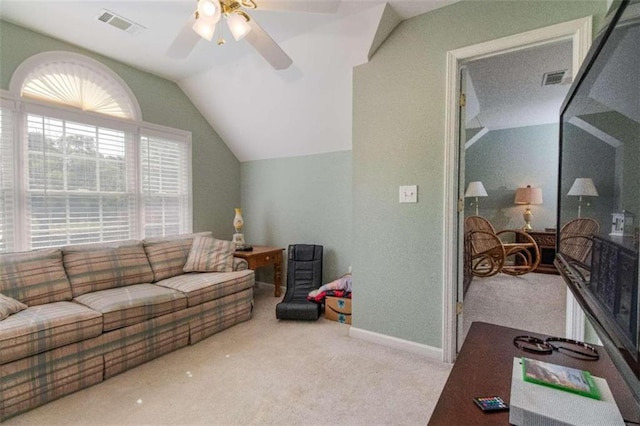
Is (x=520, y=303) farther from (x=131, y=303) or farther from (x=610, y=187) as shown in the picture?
(x=131, y=303)

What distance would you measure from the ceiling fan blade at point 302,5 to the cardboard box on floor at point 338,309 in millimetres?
2312

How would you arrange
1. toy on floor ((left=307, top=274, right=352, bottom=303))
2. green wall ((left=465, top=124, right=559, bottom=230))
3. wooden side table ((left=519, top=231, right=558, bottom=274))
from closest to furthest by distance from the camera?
toy on floor ((left=307, top=274, right=352, bottom=303)) → wooden side table ((left=519, top=231, right=558, bottom=274)) → green wall ((left=465, top=124, right=559, bottom=230))

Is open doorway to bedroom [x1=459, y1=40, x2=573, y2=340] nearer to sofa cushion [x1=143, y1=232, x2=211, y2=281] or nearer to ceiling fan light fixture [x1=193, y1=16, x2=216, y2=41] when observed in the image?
ceiling fan light fixture [x1=193, y1=16, x2=216, y2=41]

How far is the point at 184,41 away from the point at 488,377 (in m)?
2.34

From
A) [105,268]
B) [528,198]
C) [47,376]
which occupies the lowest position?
[47,376]

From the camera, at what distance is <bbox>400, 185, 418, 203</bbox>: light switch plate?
2.30 meters

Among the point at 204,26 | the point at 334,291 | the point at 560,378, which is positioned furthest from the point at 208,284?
A: the point at 560,378

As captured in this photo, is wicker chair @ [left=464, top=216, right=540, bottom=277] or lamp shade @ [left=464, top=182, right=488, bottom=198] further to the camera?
lamp shade @ [left=464, top=182, right=488, bottom=198]

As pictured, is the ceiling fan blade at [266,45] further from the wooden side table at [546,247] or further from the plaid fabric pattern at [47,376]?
the wooden side table at [546,247]

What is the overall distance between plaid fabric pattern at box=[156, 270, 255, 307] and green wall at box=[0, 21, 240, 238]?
1.10 metres

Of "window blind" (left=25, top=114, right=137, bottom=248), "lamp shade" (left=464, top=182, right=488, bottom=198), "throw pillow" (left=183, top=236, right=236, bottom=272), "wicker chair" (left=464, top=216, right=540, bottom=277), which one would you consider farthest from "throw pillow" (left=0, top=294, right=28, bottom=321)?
"lamp shade" (left=464, top=182, right=488, bottom=198)

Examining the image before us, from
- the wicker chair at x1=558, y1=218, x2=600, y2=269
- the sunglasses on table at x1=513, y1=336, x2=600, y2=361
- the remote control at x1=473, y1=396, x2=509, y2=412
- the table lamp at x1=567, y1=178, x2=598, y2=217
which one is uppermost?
the table lamp at x1=567, y1=178, x2=598, y2=217

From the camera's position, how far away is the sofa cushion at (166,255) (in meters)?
2.92

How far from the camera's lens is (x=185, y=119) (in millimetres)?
3689
